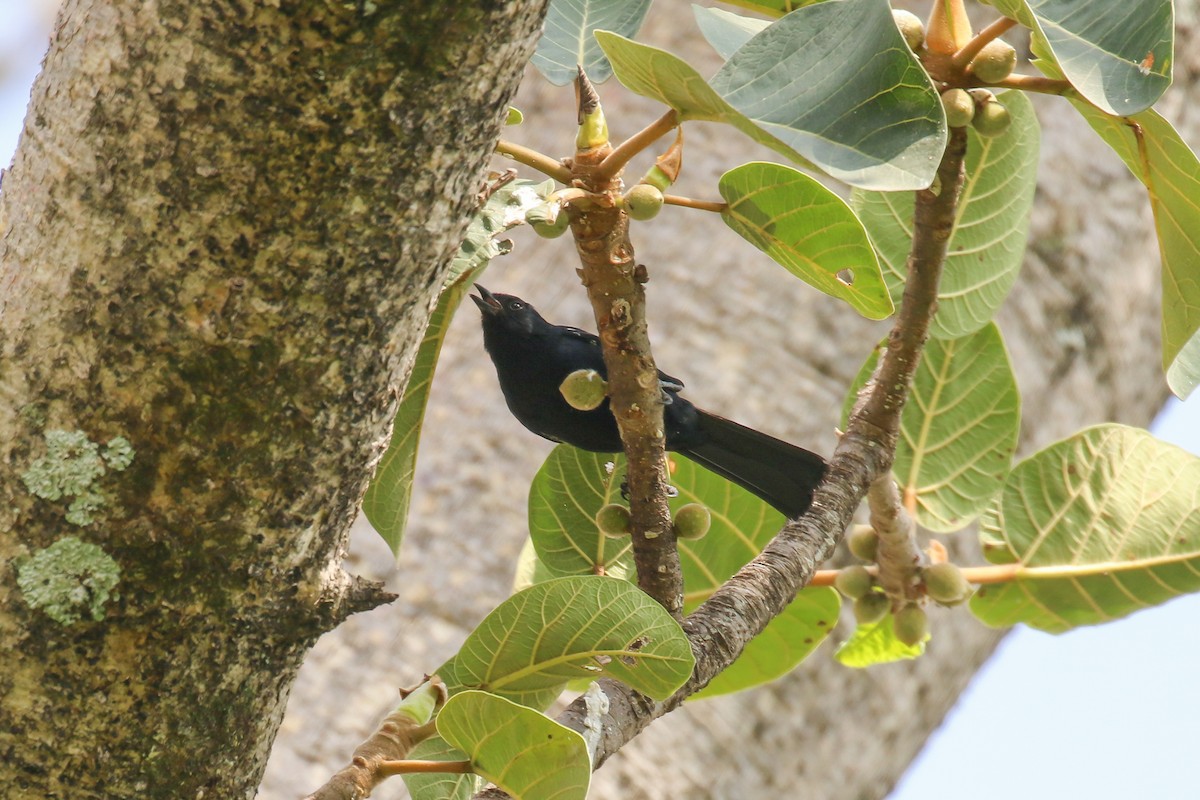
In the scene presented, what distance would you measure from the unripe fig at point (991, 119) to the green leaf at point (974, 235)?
421mm

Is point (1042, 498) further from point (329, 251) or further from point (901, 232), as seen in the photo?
point (329, 251)

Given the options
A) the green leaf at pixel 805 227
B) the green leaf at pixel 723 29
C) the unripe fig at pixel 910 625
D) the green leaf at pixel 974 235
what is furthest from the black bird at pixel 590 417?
the green leaf at pixel 723 29

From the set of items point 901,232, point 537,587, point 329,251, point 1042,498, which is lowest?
point 537,587

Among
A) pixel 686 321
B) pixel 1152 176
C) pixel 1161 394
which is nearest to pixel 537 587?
pixel 1152 176

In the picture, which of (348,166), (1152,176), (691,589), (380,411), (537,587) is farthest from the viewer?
(691,589)

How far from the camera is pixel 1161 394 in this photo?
396cm

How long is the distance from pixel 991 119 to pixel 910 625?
88 centimetres

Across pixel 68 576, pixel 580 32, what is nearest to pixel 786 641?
pixel 580 32

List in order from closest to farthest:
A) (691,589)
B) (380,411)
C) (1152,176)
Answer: (380,411)
(1152,176)
(691,589)

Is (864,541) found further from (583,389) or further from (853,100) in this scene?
(853,100)

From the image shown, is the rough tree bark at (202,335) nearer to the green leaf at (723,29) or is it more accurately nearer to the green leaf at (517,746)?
the green leaf at (517,746)

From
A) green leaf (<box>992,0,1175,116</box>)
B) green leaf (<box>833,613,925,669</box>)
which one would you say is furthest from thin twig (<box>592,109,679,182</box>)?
green leaf (<box>833,613,925,669</box>)

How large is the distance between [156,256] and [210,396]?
5.7 inches

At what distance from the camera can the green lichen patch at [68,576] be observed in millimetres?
A: 1104
